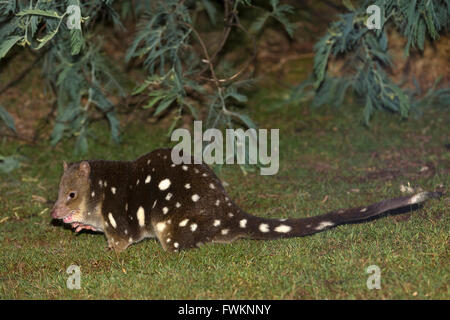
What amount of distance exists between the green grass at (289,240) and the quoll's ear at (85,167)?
0.85 metres

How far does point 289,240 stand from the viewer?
6074 mm

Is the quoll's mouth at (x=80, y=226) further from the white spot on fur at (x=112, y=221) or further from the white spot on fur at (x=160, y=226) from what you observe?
the white spot on fur at (x=160, y=226)

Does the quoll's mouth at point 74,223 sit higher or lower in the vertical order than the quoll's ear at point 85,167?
lower

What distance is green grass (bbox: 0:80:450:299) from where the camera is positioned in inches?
198

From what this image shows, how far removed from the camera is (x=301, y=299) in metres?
4.77

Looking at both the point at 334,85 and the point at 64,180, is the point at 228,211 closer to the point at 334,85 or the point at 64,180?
the point at 64,180

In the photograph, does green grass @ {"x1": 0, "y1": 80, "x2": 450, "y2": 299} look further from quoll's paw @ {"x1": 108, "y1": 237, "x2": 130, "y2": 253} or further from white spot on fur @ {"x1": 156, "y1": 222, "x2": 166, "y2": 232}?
white spot on fur @ {"x1": 156, "y1": 222, "x2": 166, "y2": 232}

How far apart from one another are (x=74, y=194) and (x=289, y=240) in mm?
2322

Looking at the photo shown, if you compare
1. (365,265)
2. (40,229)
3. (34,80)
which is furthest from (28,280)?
(34,80)

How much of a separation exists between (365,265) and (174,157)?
2.24m

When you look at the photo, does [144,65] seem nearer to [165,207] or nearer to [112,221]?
[112,221]

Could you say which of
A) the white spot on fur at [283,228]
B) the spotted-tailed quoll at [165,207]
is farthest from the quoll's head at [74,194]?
the white spot on fur at [283,228]

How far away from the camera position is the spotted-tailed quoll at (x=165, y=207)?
5.90 m
